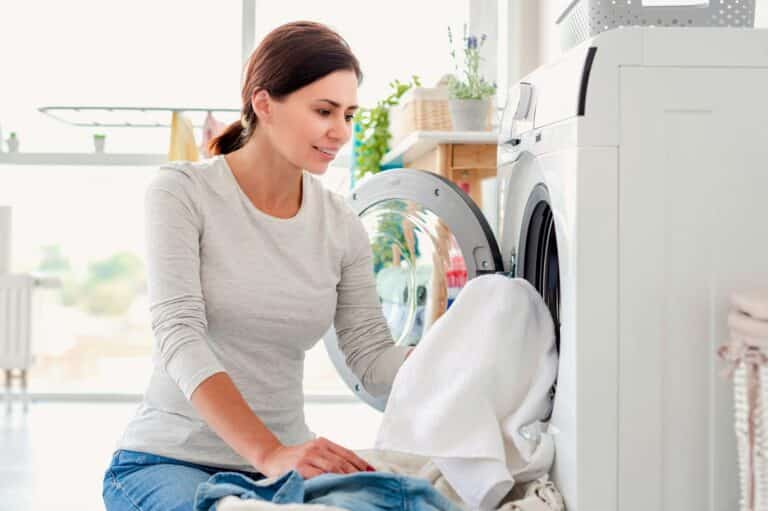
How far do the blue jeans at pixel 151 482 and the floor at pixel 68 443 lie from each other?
1331mm

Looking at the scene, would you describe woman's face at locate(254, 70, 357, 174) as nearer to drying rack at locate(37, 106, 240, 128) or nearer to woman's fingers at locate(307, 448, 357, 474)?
woman's fingers at locate(307, 448, 357, 474)

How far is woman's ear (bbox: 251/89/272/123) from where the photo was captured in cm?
160

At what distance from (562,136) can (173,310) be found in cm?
61

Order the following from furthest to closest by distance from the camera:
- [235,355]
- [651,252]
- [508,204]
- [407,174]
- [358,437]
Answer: [358,437]
[407,174]
[508,204]
[235,355]
[651,252]

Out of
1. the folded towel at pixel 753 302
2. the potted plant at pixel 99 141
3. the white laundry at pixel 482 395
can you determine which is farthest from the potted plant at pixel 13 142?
the folded towel at pixel 753 302

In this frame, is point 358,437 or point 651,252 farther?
point 358,437

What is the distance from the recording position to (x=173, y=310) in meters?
1.40

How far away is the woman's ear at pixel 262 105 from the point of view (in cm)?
160

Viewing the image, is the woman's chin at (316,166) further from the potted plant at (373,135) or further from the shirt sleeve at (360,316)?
the potted plant at (373,135)

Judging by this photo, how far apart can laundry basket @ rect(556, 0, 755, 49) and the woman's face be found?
41 centimetres

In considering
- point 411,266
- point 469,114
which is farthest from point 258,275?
point 469,114

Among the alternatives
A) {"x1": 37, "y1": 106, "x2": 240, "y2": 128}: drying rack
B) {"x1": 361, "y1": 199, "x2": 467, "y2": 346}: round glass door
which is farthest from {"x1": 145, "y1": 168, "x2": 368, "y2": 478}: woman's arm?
{"x1": 37, "y1": 106, "x2": 240, "y2": 128}: drying rack

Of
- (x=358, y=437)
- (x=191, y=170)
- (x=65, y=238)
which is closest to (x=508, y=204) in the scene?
(x=191, y=170)

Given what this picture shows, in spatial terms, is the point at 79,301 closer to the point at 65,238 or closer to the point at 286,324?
the point at 65,238
